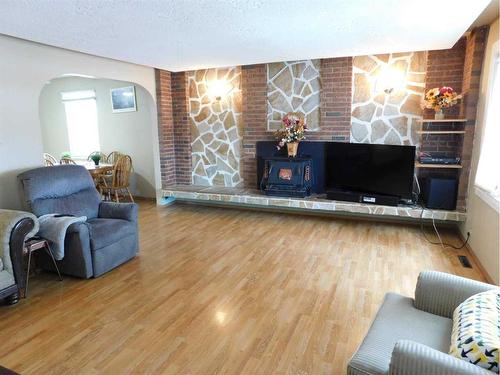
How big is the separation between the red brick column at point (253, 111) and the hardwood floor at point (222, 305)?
1.65 meters

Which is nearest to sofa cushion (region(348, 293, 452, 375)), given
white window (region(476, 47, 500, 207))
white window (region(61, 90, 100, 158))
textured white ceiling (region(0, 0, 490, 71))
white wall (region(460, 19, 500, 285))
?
white wall (region(460, 19, 500, 285))

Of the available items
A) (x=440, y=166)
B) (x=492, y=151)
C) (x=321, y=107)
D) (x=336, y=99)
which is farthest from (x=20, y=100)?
(x=440, y=166)

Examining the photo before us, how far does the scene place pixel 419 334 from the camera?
1.53 m

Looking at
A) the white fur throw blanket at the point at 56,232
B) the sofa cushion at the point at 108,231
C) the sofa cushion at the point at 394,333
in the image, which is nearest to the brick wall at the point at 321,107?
the sofa cushion at the point at 108,231

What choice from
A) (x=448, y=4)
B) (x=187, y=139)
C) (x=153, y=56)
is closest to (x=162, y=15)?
(x=153, y=56)

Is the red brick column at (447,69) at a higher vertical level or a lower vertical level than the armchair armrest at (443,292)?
higher

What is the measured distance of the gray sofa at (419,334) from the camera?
117 centimetres

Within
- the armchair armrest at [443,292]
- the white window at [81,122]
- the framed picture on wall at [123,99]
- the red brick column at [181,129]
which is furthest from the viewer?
the white window at [81,122]

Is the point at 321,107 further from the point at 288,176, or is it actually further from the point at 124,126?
the point at 124,126

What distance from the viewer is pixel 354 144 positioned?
462 centimetres

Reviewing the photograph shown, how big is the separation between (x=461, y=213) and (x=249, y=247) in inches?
102

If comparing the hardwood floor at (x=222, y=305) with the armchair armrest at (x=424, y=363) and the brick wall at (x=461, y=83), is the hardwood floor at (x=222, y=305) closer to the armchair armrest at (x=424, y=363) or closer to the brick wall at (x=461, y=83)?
the armchair armrest at (x=424, y=363)

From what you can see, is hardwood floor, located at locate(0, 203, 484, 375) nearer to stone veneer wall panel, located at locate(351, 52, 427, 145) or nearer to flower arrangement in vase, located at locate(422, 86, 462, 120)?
stone veneer wall panel, located at locate(351, 52, 427, 145)

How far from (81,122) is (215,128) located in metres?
3.13
